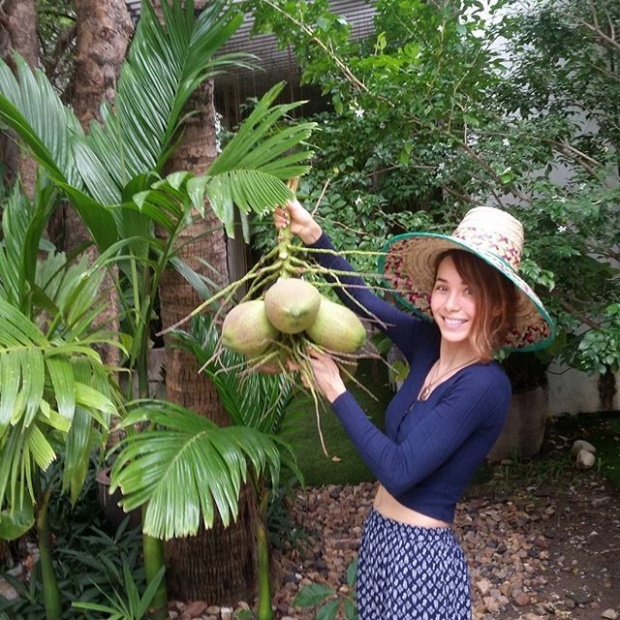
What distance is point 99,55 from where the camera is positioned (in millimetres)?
3055

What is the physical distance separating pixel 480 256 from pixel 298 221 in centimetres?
41

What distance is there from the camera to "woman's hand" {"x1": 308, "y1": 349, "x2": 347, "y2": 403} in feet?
4.12

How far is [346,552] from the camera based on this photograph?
3.04 m

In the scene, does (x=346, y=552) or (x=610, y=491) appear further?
(x=610, y=491)

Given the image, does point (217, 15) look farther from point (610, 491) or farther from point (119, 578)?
point (610, 491)

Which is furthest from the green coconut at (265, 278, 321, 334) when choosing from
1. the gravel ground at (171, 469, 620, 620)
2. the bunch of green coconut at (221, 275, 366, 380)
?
the gravel ground at (171, 469, 620, 620)

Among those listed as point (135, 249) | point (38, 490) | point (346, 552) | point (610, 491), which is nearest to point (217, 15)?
point (135, 249)

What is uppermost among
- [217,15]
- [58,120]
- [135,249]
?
[217,15]

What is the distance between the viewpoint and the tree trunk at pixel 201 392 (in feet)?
6.79

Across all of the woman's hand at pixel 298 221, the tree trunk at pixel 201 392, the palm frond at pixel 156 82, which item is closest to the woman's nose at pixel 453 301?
the woman's hand at pixel 298 221

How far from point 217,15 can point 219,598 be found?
6.78 feet

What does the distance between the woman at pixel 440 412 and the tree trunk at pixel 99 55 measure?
1.90m

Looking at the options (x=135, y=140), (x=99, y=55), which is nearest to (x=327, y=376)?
(x=135, y=140)

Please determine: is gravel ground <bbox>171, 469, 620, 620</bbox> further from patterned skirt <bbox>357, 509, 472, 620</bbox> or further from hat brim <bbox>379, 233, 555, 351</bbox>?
hat brim <bbox>379, 233, 555, 351</bbox>
